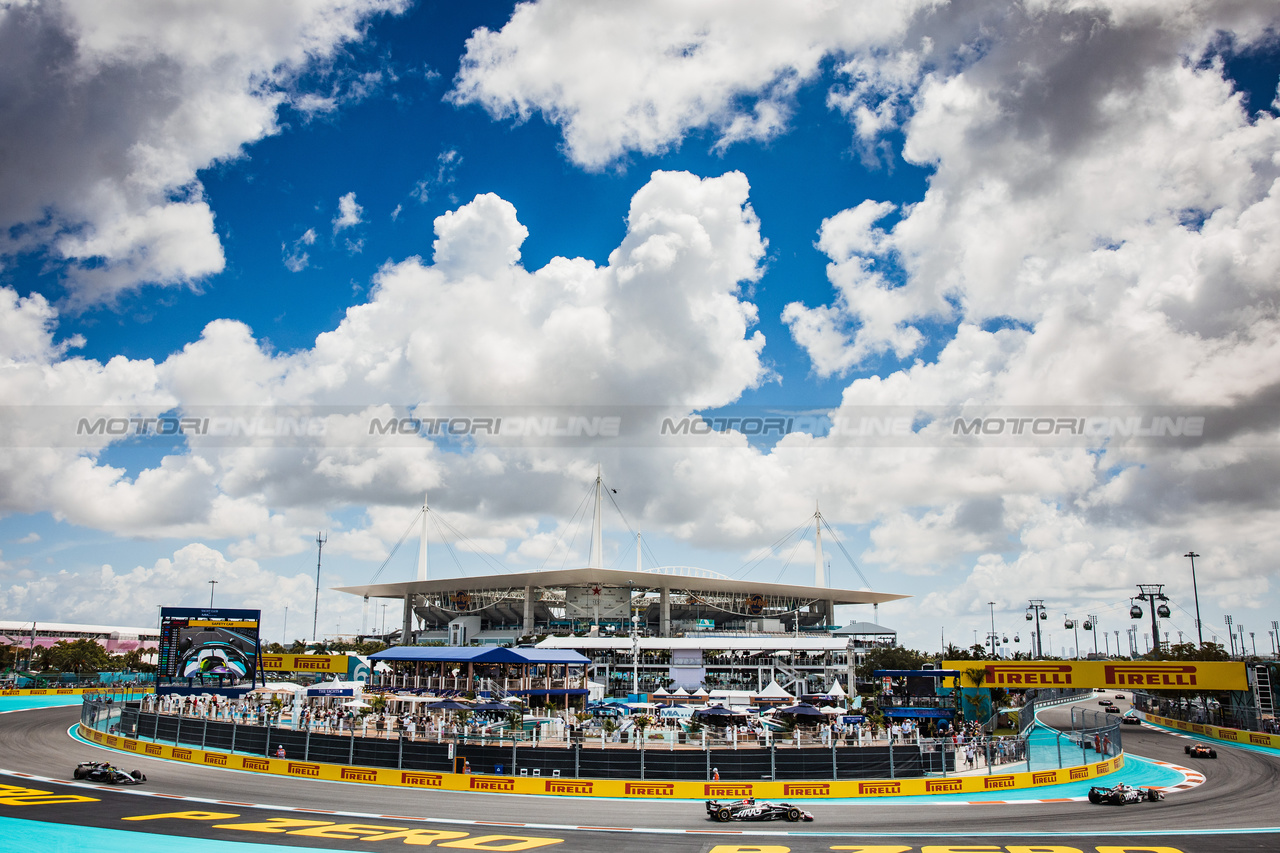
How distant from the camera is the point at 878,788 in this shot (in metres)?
31.1

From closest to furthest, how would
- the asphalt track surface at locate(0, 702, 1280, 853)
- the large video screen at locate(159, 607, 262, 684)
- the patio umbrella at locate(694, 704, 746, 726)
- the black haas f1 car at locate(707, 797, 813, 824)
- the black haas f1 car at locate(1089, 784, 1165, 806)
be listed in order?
the asphalt track surface at locate(0, 702, 1280, 853), the black haas f1 car at locate(707, 797, 813, 824), the black haas f1 car at locate(1089, 784, 1165, 806), the patio umbrella at locate(694, 704, 746, 726), the large video screen at locate(159, 607, 262, 684)

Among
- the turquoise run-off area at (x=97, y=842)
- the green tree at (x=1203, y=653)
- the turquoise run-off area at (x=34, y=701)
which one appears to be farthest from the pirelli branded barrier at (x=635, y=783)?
the green tree at (x=1203, y=653)

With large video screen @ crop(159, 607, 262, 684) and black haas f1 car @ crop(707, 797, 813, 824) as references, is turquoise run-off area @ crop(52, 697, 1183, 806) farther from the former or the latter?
large video screen @ crop(159, 607, 262, 684)

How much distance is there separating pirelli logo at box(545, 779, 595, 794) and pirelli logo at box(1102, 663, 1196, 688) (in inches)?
1960

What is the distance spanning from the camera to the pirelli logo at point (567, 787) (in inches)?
1205

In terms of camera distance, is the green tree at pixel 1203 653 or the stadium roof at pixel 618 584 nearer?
the green tree at pixel 1203 653

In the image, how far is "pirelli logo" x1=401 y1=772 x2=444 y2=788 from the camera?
31.7 metres

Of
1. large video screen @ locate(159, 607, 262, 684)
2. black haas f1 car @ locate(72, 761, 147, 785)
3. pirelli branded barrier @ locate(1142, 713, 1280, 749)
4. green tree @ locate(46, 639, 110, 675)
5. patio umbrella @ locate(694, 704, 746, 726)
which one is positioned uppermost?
large video screen @ locate(159, 607, 262, 684)

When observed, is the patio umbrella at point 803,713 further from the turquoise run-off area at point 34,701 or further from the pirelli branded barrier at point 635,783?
the turquoise run-off area at point 34,701

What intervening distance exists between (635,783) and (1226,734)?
160ft

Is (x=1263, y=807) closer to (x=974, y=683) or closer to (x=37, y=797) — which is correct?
(x=974, y=683)

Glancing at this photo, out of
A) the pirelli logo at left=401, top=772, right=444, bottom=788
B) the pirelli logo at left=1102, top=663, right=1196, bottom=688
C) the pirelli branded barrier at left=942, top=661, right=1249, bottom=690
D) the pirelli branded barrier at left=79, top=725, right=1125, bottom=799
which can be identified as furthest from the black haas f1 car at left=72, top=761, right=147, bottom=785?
the pirelli logo at left=1102, top=663, right=1196, bottom=688

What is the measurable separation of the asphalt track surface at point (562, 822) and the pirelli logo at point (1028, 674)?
1176 inches

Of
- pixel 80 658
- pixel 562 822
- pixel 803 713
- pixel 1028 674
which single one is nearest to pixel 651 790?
pixel 562 822
